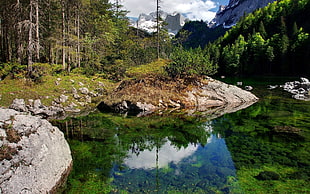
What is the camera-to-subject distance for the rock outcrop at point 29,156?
500cm

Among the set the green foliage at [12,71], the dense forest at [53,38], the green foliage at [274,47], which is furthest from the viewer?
the green foliage at [274,47]

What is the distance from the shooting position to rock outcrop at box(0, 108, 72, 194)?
500 centimetres

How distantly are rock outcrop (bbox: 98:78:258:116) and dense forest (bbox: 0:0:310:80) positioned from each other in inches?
139

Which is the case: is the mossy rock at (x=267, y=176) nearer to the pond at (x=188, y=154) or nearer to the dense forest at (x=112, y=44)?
the pond at (x=188, y=154)

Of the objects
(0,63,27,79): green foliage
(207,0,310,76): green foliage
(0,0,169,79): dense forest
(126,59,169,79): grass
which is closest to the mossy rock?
(126,59,169,79): grass

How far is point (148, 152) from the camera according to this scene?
376 inches

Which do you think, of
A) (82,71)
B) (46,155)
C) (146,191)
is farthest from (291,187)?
(82,71)

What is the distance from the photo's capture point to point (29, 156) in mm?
5656

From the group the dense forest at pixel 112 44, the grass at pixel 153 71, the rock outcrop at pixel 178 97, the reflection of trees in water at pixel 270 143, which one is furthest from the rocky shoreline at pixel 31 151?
the dense forest at pixel 112 44

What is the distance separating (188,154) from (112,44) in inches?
1439

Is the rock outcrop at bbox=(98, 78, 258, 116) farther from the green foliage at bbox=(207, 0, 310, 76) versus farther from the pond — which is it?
the green foliage at bbox=(207, 0, 310, 76)

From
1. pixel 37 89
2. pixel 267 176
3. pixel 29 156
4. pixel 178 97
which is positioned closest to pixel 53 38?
pixel 37 89

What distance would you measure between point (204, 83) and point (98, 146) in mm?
15376

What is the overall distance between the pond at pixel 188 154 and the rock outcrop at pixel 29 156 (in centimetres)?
68
